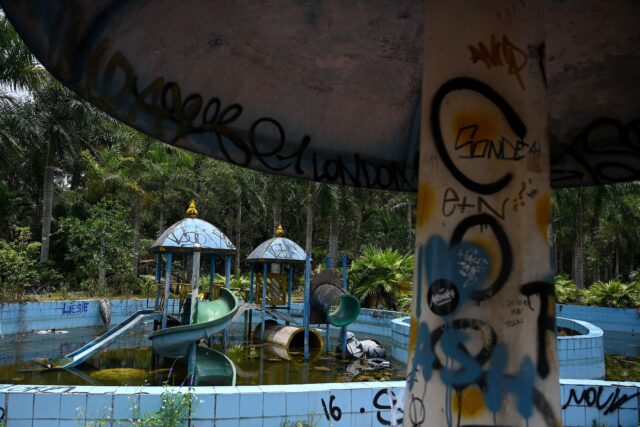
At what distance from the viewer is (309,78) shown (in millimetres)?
3873

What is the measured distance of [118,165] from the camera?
28.1 meters

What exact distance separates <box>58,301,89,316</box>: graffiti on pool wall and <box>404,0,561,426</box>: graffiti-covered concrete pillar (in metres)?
21.0

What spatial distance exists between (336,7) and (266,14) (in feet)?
1.39

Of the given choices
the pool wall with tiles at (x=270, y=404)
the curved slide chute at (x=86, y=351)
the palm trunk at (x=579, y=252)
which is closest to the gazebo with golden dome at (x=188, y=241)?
the curved slide chute at (x=86, y=351)

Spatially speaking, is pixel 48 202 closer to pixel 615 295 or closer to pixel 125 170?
pixel 125 170

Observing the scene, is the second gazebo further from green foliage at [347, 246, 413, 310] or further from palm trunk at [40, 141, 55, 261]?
palm trunk at [40, 141, 55, 261]

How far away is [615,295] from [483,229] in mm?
26561

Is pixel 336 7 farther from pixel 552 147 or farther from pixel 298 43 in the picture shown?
pixel 552 147

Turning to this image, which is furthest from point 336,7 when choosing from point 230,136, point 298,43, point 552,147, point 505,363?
point 505,363

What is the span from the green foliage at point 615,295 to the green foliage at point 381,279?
359 inches

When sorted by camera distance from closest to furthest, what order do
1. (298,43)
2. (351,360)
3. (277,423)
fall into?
(298,43) → (277,423) → (351,360)

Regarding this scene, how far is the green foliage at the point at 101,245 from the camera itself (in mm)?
25078

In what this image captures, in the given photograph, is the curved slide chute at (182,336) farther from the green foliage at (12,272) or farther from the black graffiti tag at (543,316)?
the black graffiti tag at (543,316)

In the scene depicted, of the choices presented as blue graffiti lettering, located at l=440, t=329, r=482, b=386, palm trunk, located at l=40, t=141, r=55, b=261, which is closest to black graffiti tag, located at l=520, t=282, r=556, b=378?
blue graffiti lettering, located at l=440, t=329, r=482, b=386
